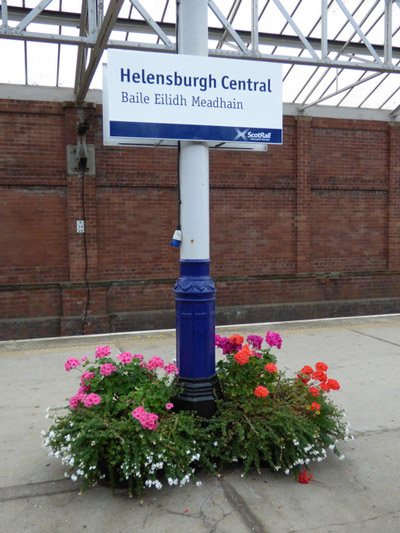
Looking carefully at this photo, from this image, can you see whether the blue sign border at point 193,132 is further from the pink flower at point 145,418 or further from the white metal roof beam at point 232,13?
the white metal roof beam at point 232,13

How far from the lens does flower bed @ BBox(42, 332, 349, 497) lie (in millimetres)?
3357

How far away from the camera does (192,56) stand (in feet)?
12.5

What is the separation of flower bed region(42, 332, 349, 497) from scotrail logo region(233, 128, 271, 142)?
1.75m

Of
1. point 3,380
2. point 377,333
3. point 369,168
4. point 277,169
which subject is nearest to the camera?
point 3,380

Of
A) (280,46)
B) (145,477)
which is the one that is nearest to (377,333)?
(280,46)

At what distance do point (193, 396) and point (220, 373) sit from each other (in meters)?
0.40

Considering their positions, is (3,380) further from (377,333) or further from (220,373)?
(377,333)

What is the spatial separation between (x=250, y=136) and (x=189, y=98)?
0.59m

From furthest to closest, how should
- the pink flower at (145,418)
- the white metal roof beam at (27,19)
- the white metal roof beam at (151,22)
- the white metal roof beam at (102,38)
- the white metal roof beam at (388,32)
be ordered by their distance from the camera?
the white metal roof beam at (388,32) → the white metal roof beam at (151,22) → the white metal roof beam at (27,19) → the white metal roof beam at (102,38) → the pink flower at (145,418)

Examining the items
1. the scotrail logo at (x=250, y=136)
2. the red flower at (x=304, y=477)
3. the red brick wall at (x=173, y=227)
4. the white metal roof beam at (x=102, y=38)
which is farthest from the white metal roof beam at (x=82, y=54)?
the red flower at (x=304, y=477)

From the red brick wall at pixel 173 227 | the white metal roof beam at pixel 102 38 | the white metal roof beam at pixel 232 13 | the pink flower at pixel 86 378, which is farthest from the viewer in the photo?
the red brick wall at pixel 173 227

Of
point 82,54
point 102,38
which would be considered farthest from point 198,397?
point 82,54

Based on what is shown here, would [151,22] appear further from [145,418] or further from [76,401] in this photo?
[145,418]

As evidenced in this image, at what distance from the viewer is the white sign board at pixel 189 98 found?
370 centimetres
